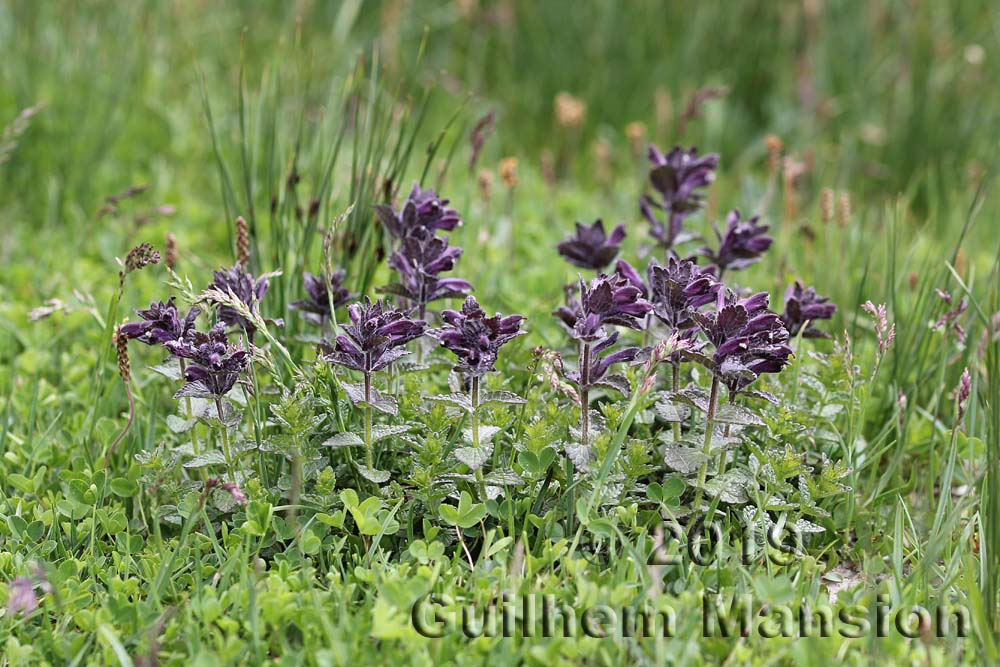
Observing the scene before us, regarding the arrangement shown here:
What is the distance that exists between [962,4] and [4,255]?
4.93 meters

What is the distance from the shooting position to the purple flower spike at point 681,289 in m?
2.14

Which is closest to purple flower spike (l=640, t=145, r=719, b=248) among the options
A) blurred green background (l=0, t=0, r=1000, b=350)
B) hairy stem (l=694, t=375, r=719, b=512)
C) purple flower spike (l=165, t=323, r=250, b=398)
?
blurred green background (l=0, t=0, r=1000, b=350)

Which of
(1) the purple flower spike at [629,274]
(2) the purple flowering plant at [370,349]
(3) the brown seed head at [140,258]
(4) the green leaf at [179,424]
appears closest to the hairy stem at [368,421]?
(2) the purple flowering plant at [370,349]

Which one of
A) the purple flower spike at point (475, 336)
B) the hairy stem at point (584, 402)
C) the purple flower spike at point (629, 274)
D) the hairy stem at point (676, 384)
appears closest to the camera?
the purple flower spike at point (475, 336)

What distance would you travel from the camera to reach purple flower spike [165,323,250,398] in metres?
2.09

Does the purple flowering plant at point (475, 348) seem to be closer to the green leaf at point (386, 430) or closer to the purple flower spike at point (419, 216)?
the green leaf at point (386, 430)

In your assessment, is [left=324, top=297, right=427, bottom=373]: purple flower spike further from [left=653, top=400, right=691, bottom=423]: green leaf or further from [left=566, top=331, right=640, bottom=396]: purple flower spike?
[left=653, top=400, right=691, bottom=423]: green leaf

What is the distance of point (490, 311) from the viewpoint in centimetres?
311

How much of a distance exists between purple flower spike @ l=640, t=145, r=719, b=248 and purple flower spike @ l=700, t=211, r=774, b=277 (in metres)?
0.16

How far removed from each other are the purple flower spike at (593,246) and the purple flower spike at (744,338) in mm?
538

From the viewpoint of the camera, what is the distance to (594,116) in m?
5.14

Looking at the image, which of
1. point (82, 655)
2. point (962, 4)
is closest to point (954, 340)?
point (82, 655)

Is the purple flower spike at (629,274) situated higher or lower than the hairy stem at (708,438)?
higher

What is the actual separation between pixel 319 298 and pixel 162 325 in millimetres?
416
